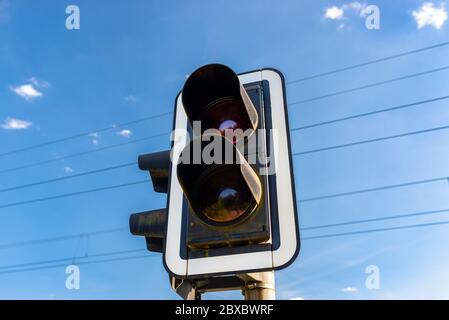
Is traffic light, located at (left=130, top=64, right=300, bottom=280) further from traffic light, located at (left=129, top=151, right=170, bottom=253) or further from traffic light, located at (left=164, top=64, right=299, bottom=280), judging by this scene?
traffic light, located at (left=129, top=151, right=170, bottom=253)

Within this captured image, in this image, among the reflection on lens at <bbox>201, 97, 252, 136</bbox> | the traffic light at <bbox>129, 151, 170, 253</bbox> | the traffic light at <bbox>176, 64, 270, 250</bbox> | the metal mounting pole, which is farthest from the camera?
the traffic light at <bbox>129, 151, 170, 253</bbox>

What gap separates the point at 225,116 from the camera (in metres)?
1.60

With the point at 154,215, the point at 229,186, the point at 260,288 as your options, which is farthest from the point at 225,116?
the point at 260,288

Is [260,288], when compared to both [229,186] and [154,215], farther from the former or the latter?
[154,215]

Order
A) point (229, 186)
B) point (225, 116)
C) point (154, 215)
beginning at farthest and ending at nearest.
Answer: point (154, 215), point (225, 116), point (229, 186)

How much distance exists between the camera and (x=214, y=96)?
5.17ft

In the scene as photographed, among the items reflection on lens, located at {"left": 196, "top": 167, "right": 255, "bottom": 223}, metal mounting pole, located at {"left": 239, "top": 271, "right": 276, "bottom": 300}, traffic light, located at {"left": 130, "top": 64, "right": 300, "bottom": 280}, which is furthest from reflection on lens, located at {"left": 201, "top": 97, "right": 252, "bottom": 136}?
metal mounting pole, located at {"left": 239, "top": 271, "right": 276, "bottom": 300}

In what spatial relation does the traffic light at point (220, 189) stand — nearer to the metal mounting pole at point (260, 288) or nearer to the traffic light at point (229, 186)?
the traffic light at point (229, 186)

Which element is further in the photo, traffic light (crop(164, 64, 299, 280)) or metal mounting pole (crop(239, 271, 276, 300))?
metal mounting pole (crop(239, 271, 276, 300))

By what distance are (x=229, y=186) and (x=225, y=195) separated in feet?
0.12

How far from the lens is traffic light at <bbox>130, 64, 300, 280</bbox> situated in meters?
1.28

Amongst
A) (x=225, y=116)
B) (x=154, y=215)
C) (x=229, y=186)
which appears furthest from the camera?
(x=154, y=215)
